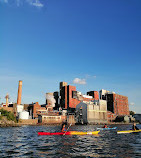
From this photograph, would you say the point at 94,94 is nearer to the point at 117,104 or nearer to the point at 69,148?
the point at 117,104

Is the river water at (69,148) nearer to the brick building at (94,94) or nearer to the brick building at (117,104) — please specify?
the brick building at (117,104)

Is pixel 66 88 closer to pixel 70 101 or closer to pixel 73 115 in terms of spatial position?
pixel 70 101

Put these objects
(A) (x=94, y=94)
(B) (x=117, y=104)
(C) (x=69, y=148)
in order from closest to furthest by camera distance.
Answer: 1. (C) (x=69, y=148)
2. (B) (x=117, y=104)
3. (A) (x=94, y=94)

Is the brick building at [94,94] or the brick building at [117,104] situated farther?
the brick building at [94,94]

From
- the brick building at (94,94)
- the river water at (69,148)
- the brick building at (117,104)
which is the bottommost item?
the river water at (69,148)

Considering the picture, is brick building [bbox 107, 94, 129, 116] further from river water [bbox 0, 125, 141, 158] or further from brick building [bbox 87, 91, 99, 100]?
river water [bbox 0, 125, 141, 158]

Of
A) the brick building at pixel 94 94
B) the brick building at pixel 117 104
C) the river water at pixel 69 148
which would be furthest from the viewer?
the brick building at pixel 94 94

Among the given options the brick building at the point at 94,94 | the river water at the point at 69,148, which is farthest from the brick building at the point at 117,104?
the river water at the point at 69,148

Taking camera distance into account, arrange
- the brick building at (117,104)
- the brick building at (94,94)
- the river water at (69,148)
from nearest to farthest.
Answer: the river water at (69,148) < the brick building at (117,104) < the brick building at (94,94)

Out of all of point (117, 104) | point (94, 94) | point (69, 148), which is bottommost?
point (69, 148)

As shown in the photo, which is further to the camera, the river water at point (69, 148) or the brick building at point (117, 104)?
the brick building at point (117, 104)

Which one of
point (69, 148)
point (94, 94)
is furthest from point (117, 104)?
point (69, 148)

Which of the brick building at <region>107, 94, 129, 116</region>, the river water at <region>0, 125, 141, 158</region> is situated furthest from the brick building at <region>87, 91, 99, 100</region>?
the river water at <region>0, 125, 141, 158</region>

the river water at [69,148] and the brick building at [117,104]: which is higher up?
the brick building at [117,104]
